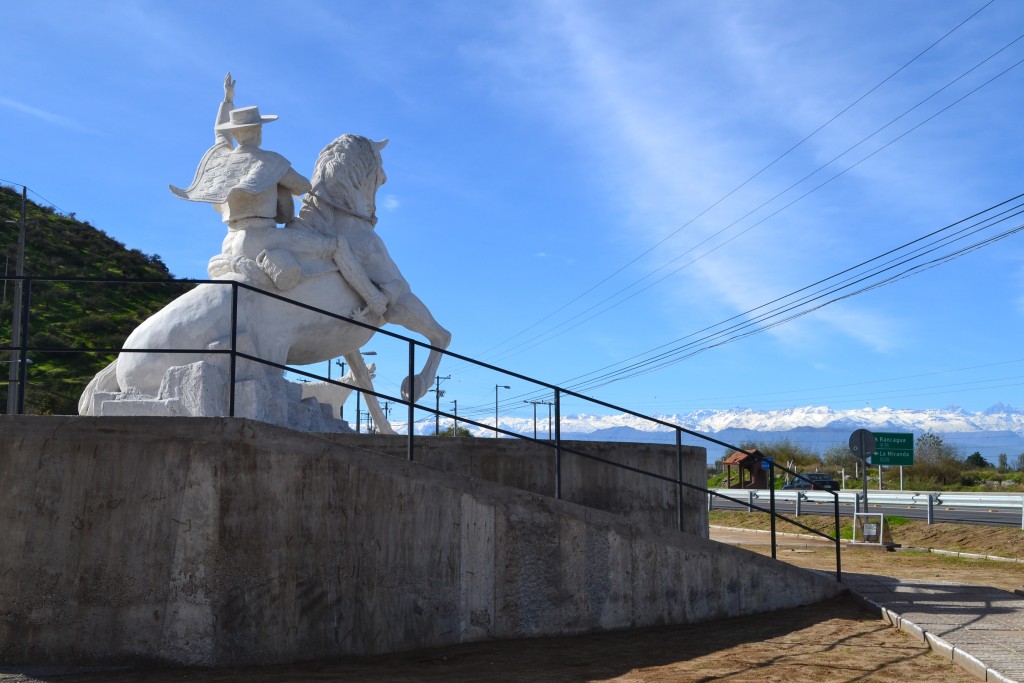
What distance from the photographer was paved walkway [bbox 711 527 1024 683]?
7104mm

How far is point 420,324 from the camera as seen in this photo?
472 inches

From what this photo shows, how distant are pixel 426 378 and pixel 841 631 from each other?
205 inches

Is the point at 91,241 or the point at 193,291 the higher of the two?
the point at 91,241

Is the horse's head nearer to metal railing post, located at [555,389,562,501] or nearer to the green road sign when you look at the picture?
metal railing post, located at [555,389,562,501]

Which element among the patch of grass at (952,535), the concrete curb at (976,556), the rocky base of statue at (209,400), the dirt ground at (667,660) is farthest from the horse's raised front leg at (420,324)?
the patch of grass at (952,535)

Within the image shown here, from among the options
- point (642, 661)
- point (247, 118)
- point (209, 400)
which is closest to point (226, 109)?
point (247, 118)

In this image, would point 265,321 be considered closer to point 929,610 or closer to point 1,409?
point 929,610

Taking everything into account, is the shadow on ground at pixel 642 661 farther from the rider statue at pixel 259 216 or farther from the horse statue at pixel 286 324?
the rider statue at pixel 259 216

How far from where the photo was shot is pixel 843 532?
22.2 metres

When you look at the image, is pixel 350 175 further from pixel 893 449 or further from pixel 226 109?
pixel 893 449

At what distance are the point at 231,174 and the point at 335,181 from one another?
117cm

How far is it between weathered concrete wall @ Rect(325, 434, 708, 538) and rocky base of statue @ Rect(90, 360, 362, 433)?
3.65ft

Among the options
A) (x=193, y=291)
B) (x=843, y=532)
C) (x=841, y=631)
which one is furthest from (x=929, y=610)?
(x=843, y=532)

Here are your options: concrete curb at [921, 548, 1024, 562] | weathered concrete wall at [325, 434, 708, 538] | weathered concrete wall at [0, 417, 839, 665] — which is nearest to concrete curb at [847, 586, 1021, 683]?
weathered concrete wall at [325, 434, 708, 538]
